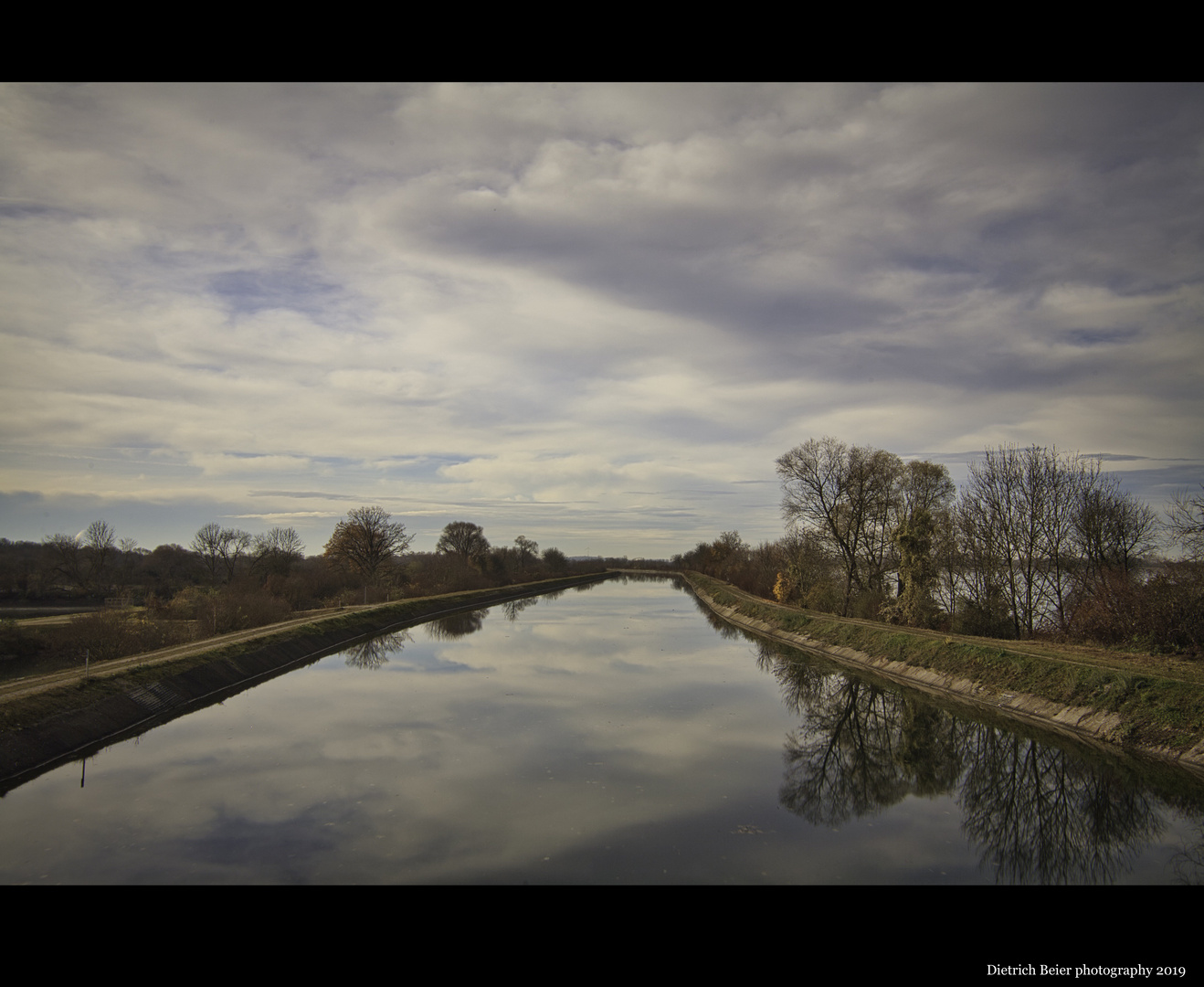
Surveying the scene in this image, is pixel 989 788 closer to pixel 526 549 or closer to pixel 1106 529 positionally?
pixel 1106 529

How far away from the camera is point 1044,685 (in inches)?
729

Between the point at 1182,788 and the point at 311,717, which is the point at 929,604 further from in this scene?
the point at 311,717

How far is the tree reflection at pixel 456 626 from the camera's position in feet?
126

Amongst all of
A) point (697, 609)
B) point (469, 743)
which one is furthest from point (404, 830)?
point (697, 609)

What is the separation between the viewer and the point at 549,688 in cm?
2253

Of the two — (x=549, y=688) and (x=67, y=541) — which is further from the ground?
(x=67, y=541)

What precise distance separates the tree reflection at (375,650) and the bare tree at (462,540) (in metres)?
49.7

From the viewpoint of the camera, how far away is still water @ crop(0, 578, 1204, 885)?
9.20 meters

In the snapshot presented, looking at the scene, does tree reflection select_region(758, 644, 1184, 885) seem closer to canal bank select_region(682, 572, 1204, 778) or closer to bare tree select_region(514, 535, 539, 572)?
canal bank select_region(682, 572, 1204, 778)

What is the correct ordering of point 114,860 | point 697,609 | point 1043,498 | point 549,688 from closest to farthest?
point 114,860, point 549,688, point 1043,498, point 697,609

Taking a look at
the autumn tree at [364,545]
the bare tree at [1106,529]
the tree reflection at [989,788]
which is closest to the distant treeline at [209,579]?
the autumn tree at [364,545]

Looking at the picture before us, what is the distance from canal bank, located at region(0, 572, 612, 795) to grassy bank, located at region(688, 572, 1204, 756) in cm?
2355

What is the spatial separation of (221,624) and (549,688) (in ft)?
62.0
